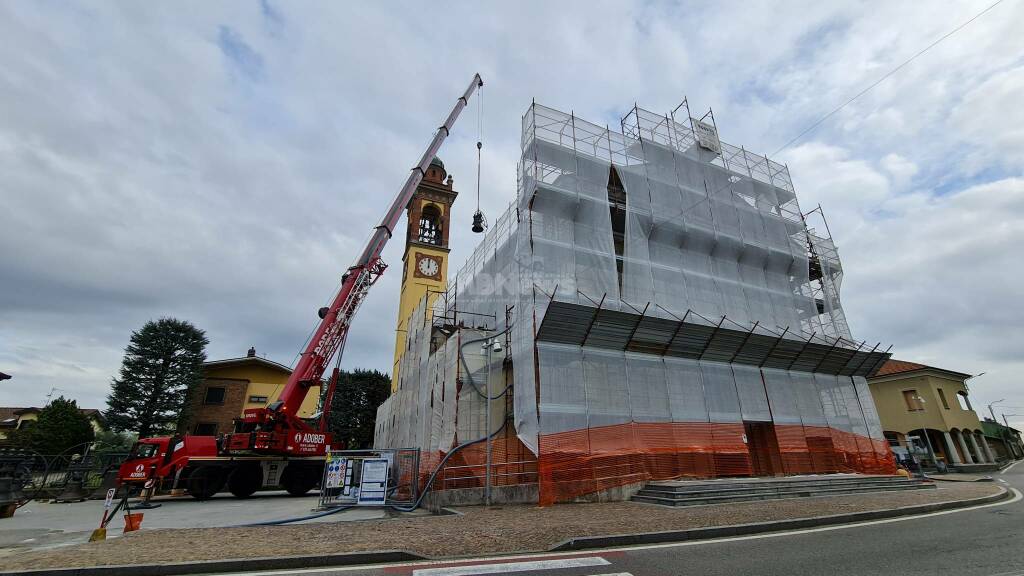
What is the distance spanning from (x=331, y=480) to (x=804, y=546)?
1239 centimetres

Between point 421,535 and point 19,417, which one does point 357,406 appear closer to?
point 19,417

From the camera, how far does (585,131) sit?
18109 millimetres

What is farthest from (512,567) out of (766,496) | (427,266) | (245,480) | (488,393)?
(427,266)

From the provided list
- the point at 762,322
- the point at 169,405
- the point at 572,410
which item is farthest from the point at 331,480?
the point at 169,405

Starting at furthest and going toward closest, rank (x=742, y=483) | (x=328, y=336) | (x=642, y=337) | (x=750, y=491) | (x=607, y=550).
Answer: (x=328, y=336) → (x=642, y=337) → (x=742, y=483) → (x=750, y=491) → (x=607, y=550)

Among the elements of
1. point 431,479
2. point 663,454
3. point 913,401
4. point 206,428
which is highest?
point 913,401

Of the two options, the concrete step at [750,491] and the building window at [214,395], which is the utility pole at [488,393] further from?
the building window at [214,395]

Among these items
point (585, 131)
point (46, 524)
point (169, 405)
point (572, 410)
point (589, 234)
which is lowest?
point (46, 524)

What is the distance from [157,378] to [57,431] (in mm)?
6286

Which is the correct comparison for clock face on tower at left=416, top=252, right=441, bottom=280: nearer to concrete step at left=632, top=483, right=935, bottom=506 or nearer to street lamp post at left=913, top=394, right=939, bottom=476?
concrete step at left=632, top=483, right=935, bottom=506

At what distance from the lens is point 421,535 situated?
6883 mm

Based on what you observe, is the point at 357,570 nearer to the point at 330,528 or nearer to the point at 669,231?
the point at 330,528

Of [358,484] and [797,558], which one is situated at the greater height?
[358,484]

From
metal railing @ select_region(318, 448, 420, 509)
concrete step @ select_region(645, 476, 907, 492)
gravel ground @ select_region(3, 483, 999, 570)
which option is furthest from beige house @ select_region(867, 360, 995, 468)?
metal railing @ select_region(318, 448, 420, 509)
